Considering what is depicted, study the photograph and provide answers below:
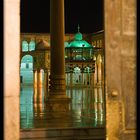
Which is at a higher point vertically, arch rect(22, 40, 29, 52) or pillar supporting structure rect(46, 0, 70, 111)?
arch rect(22, 40, 29, 52)

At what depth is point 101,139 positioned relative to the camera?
378 inches

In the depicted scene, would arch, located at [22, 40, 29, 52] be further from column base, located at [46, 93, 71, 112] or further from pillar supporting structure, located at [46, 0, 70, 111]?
column base, located at [46, 93, 71, 112]

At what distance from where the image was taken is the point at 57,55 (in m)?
14.7

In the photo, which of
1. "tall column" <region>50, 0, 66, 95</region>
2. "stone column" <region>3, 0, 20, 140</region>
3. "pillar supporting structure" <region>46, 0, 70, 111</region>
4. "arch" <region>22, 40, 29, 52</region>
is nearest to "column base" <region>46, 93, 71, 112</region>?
"pillar supporting structure" <region>46, 0, 70, 111</region>

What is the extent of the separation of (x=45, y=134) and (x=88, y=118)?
2595 mm

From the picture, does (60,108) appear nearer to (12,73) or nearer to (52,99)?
(52,99)

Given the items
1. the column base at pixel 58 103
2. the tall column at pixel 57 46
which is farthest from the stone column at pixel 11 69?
the tall column at pixel 57 46

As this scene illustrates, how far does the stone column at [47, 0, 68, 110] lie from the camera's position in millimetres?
14484

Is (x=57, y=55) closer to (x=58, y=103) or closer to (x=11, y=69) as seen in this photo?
(x=58, y=103)

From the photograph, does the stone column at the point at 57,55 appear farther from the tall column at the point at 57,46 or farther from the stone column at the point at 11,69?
the stone column at the point at 11,69

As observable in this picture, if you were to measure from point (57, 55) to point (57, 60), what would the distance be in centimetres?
16

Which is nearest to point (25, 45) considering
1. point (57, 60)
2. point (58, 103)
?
point (57, 60)

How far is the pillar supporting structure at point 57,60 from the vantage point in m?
14.4
